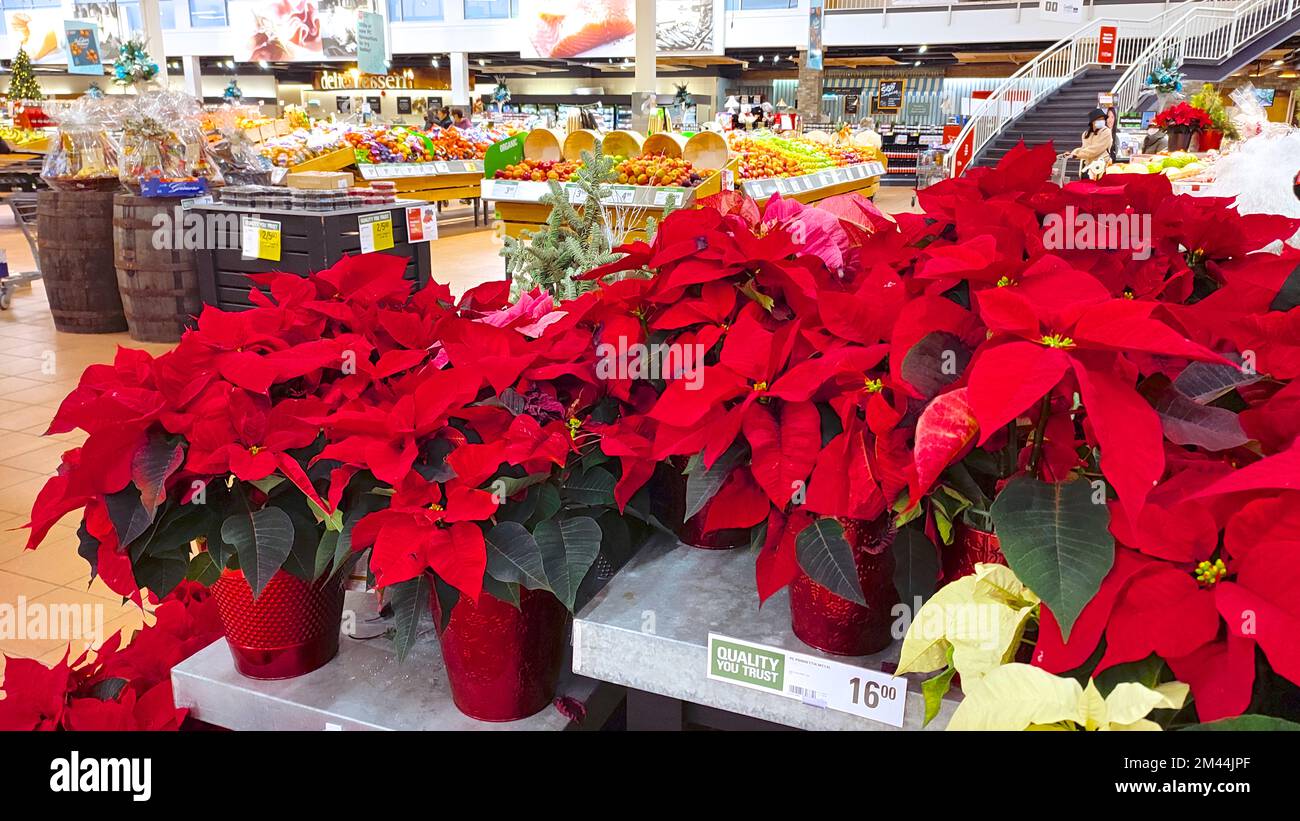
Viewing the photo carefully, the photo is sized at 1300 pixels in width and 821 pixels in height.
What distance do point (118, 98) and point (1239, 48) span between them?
16137mm

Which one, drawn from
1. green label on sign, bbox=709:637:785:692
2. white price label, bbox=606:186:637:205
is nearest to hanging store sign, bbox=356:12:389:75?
white price label, bbox=606:186:637:205

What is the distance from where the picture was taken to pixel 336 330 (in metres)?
1.22

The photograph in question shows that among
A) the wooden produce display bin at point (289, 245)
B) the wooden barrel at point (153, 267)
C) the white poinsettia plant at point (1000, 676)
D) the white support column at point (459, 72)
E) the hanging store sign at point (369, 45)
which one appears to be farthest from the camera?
the white support column at point (459, 72)

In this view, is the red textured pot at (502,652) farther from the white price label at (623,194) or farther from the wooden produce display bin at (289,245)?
the white price label at (623,194)

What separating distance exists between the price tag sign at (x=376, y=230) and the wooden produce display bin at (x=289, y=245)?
30 mm

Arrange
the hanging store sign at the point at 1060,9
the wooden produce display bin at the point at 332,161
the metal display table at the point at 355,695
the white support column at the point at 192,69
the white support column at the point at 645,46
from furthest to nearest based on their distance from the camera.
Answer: the white support column at the point at 192,69, the hanging store sign at the point at 1060,9, the white support column at the point at 645,46, the wooden produce display bin at the point at 332,161, the metal display table at the point at 355,695

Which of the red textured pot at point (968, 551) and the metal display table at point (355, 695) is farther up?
the red textured pot at point (968, 551)

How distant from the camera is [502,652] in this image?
39.1 inches

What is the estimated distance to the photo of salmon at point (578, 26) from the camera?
18.2m

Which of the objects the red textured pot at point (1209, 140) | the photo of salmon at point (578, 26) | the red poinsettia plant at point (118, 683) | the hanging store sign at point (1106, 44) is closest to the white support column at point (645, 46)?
the red textured pot at point (1209, 140)

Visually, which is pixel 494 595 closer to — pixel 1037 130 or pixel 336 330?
pixel 336 330

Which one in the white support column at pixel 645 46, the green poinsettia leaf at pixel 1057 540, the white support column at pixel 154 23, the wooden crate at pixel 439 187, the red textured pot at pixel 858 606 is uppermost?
the white support column at pixel 154 23

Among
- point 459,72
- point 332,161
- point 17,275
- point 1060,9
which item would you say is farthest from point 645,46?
point 459,72

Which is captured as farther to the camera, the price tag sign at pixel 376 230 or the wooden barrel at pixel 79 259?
the wooden barrel at pixel 79 259
